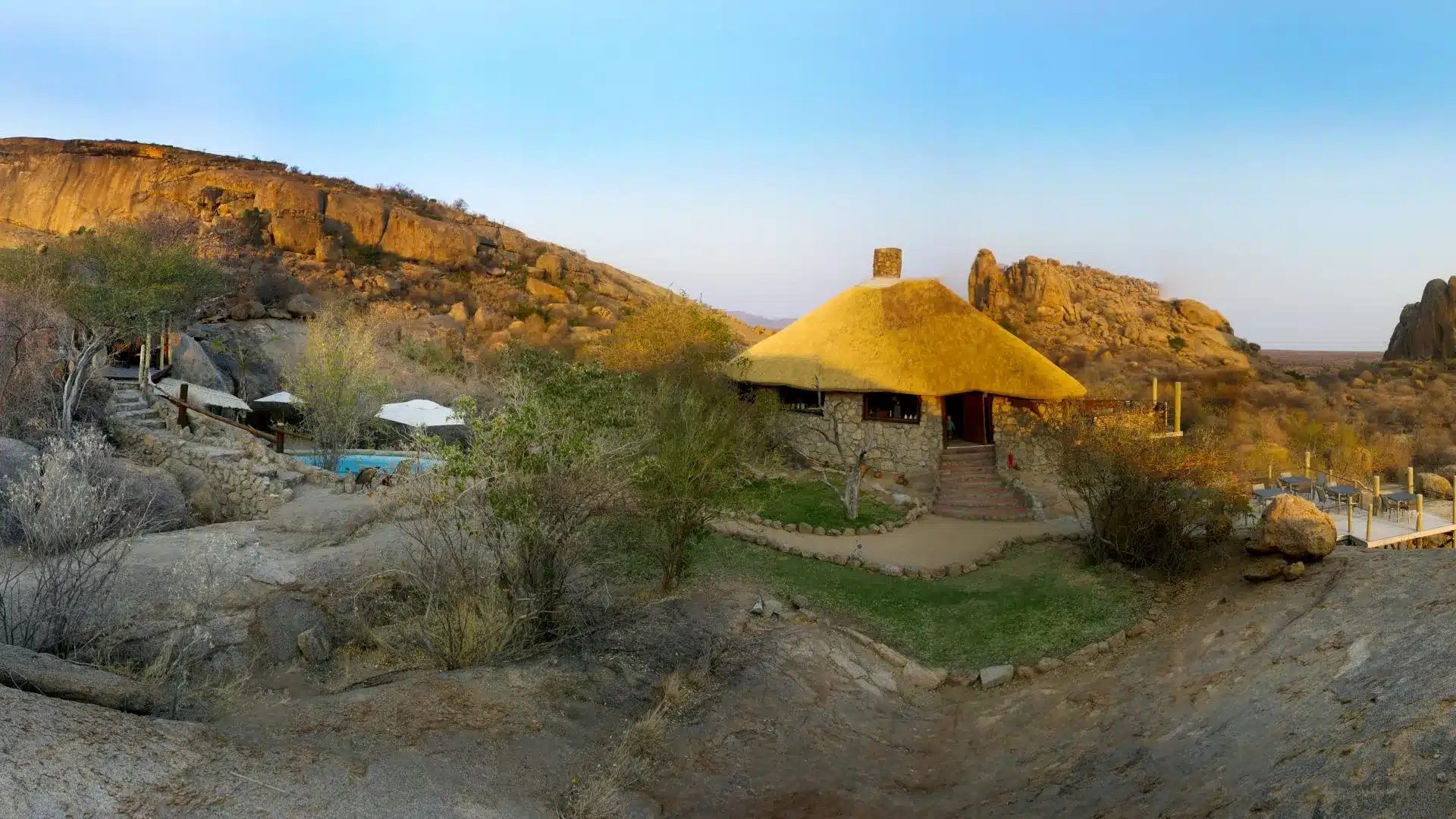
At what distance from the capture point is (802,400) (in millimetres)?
19719

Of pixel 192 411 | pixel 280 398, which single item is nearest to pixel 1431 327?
pixel 280 398

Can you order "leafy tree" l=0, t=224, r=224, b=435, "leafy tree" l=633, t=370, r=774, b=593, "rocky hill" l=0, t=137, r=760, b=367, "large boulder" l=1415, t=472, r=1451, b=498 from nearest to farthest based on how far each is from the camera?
"leafy tree" l=633, t=370, r=774, b=593
"leafy tree" l=0, t=224, r=224, b=435
"large boulder" l=1415, t=472, r=1451, b=498
"rocky hill" l=0, t=137, r=760, b=367

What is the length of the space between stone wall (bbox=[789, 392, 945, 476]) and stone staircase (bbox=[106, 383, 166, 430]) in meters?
13.1

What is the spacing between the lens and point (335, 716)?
18.5 feet

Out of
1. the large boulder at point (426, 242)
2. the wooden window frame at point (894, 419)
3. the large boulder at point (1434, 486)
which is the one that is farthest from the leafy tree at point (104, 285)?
the large boulder at point (1434, 486)

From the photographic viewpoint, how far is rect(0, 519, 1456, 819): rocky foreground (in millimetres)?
4250

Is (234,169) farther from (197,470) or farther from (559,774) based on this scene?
(559,774)

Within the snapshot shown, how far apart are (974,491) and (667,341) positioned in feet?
27.6

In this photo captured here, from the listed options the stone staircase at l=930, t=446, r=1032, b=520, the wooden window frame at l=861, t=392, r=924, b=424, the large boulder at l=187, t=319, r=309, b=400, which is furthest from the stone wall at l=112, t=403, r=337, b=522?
the stone staircase at l=930, t=446, r=1032, b=520

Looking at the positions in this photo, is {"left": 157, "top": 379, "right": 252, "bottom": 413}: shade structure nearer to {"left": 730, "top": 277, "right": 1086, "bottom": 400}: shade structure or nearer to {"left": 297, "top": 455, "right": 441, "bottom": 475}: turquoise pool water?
{"left": 297, "top": 455, "right": 441, "bottom": 475}: turquoise pool water

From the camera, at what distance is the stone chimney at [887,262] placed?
71.1 ft

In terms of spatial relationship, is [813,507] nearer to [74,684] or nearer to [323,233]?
[74,684]

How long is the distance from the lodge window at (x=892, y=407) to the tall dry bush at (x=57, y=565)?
46.0ft

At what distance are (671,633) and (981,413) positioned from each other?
12330 mm
